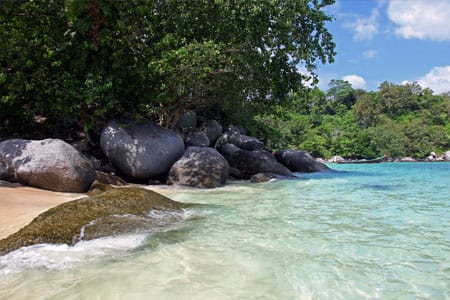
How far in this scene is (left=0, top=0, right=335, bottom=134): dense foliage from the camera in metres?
10.0

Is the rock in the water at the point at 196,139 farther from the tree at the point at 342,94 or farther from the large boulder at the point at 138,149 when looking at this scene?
the tree at the point at 342,94

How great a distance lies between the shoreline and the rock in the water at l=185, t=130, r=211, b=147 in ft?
25.0

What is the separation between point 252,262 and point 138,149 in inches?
290

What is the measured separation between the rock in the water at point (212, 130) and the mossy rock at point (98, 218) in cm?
1036

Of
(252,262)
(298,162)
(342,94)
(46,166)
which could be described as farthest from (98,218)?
(342,94)

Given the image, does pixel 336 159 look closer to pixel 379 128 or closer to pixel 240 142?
pixel 379 128

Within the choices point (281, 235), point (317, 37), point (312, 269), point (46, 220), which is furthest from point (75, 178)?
point (317, 37)

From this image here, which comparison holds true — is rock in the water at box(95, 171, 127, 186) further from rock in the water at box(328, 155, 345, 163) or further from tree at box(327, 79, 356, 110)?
tree at box(327, 79, 356, 110)

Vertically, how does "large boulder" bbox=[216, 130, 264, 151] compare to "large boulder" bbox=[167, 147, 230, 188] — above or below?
above

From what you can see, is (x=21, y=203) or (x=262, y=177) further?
(x=262, y=177)

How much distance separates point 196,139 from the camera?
595 inches

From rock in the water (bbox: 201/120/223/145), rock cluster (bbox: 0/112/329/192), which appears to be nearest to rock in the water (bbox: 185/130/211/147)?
rock cluster (bbox: 0/112/329/192)

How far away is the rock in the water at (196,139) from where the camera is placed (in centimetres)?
1488

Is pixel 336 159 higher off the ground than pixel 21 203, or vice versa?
pixel 21 203
